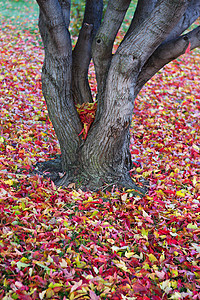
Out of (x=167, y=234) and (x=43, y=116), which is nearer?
(x=167, y=234)

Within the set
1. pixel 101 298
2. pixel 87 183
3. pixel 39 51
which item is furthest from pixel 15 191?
pixel 39 51

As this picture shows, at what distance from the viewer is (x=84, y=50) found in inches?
131

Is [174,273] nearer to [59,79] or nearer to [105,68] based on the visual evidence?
[105,68]

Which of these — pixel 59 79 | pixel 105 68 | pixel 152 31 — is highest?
pixel 152 31

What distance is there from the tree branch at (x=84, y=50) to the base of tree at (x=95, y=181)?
0.93 metres

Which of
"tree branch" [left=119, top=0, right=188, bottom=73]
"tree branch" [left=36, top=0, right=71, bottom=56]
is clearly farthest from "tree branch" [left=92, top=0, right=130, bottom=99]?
"tree branch" [left=36, top=0, right=71, bottom=56]

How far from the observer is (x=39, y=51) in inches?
290

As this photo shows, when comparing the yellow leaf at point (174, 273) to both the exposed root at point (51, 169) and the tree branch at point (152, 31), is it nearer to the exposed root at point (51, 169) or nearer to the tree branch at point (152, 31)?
the exposed root at point (51, 169)

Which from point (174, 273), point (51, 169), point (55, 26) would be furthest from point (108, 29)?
point (174, 273)

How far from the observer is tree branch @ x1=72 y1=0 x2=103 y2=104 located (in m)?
3.27

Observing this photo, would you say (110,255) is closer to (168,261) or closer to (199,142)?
(168,261)

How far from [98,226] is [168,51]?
Answer: 1.94 m

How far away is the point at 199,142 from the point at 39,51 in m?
4.85

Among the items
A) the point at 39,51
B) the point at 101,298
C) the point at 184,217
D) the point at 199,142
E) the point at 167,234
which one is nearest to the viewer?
the point at 101,298
